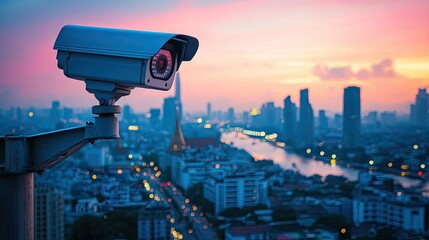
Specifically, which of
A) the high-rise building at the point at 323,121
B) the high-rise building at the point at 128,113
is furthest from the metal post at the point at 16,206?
the high-rise building at the point at 128,113

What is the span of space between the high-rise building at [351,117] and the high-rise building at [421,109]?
6.66 feet

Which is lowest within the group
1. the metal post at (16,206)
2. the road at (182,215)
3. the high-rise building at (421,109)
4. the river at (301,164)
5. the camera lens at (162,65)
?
the road at (182,215)

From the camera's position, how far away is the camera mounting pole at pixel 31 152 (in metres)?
0.64

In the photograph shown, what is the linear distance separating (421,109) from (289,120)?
3244mm

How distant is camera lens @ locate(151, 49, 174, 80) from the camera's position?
24.5 inches

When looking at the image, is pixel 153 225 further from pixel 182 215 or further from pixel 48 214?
pixel 182 215

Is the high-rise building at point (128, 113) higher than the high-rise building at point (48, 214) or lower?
higher

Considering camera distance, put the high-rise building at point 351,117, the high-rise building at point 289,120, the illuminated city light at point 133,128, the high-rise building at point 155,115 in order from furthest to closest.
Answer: the high-rise building at point 155,115 < the illuminated city light at point 133,128 < the high-rise building at point 351,117 < the high-rise building at point 289,120

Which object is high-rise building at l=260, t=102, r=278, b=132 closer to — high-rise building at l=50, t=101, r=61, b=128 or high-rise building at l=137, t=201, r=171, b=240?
high-rise building at l=50, t=101, r=61, b=128

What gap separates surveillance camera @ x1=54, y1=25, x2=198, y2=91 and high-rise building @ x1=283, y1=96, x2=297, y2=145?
782 centimetres

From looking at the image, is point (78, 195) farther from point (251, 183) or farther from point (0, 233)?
point (0, 233)

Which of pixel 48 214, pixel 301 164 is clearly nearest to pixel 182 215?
pixel 48 214

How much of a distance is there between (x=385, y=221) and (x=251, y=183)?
163 centimetres

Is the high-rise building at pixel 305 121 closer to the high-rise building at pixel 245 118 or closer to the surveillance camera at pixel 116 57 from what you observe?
the high-rise building at pixel 245 118
